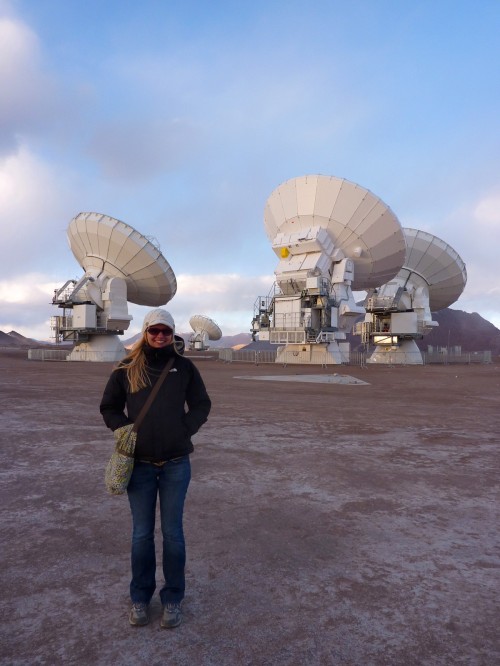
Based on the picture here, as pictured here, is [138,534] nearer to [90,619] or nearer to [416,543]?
[90,619]

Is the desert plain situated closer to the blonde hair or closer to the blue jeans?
the blue jeans

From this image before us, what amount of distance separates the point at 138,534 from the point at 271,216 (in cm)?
3252

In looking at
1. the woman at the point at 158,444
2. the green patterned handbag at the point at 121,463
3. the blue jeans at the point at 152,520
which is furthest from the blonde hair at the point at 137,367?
the blue jeans at the point at 152,520

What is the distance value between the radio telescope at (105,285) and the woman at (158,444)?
31.4 m

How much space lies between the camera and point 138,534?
272cm

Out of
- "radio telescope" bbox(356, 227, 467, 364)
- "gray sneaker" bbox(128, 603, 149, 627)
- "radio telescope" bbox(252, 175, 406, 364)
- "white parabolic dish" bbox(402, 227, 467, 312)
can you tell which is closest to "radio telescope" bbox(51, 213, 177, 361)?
"radio telescope" bbox(252, 175, 406, 364)

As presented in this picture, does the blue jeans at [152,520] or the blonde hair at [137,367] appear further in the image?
the blonde hair at [137,367]

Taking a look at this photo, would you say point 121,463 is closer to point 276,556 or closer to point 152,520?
Result: point 152,520

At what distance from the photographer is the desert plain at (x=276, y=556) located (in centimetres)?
231

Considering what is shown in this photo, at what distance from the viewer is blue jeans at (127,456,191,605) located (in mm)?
2652

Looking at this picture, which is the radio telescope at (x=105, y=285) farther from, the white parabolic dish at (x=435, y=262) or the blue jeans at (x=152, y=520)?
the blue jeans at (x=152, y=520)

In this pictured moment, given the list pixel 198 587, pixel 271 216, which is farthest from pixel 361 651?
pixel 271 216

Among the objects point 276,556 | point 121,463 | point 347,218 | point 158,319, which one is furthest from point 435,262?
point 121,463

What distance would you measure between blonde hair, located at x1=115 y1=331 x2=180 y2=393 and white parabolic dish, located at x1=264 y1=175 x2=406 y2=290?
29.1 metres
